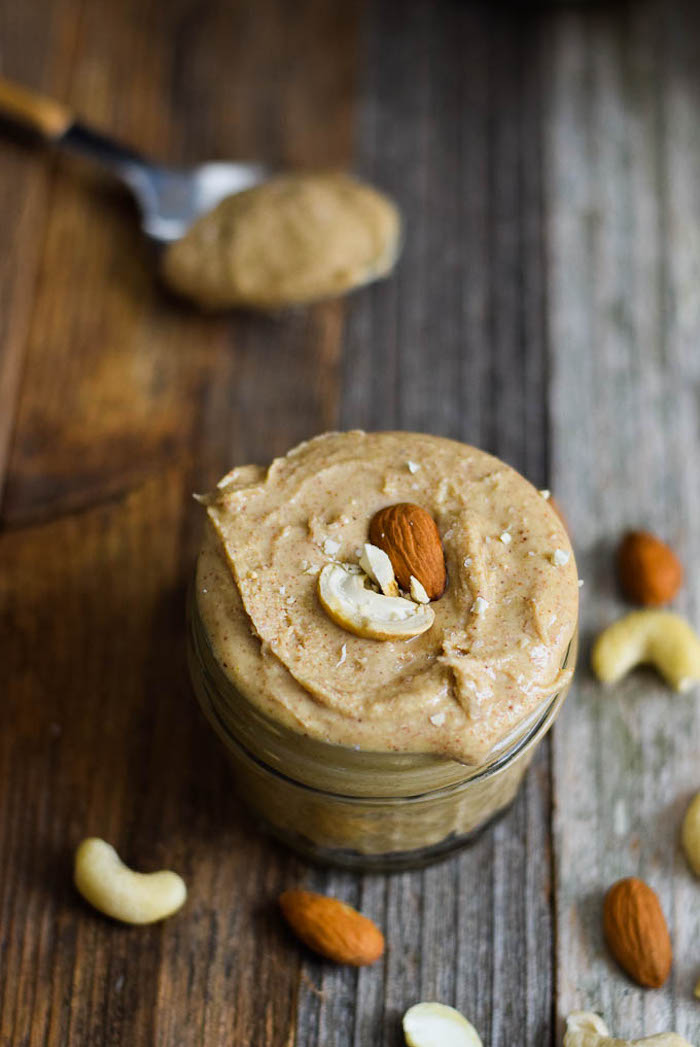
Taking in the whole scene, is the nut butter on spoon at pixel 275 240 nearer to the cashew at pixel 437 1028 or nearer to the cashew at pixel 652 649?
the cashew at pixel 652 649

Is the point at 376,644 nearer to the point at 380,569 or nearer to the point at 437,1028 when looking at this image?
the point at 380,569

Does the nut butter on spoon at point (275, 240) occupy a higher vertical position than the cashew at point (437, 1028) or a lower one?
higher

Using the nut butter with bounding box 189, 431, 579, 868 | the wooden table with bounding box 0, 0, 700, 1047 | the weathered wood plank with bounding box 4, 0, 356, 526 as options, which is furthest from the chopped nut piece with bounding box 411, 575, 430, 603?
the weathered wood plank with bounding box 4, 0, 356, 526

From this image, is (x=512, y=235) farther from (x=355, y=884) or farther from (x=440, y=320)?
(x=355, y=884)

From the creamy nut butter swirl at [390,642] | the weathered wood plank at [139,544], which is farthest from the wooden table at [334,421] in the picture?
the creamy nut butter swirl at [390,642]

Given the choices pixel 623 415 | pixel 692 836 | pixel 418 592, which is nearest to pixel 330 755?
pixel 418 592
